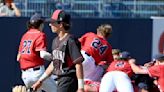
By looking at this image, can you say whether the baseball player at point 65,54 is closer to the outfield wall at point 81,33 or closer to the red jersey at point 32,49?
the red jersey at point 32,49

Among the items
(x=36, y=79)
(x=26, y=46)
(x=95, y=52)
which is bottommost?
(x=36, y=79)

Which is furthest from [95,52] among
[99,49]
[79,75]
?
[79,75]

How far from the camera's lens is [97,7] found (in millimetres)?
15219

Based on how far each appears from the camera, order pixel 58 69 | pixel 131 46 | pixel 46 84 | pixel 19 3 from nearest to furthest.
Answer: pixel 58 69 → pixel 46 84 → pixel 131 46 → pixel 19 3

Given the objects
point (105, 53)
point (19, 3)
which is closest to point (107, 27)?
point (105, 53)

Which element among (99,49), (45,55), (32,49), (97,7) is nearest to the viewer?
(45,55)

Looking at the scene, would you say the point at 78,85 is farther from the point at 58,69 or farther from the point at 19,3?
the point at 19,3

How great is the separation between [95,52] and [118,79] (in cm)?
119

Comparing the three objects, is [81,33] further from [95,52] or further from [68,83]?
[68,83]

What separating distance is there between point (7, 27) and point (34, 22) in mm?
2370

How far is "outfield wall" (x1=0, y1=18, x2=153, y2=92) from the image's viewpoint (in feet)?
41.3

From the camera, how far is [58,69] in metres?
7.88

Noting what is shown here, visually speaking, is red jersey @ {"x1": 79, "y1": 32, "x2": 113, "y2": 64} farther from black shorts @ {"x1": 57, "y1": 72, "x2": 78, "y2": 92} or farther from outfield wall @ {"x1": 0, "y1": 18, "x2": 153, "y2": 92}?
black shorts @ {"x1": 57, "y1": 72, "x2": 78, "y2": 92}

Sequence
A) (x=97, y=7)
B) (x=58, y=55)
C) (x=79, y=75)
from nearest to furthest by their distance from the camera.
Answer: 1. (x=79, y=75)
2. (x=58, y=55)
3. (x=97, y=7)
